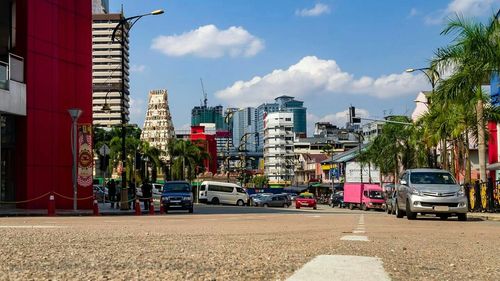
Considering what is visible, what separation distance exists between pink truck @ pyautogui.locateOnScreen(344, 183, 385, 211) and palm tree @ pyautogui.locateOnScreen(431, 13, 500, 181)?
2203cm

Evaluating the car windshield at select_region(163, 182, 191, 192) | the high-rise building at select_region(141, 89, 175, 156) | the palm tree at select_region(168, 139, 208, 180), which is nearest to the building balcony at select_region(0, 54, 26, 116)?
the car windshield at select_region(163, 182, 191, 192)

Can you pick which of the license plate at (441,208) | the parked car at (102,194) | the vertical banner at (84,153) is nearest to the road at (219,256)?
the license plate at (441,208)

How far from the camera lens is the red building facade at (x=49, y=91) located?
1188 inches

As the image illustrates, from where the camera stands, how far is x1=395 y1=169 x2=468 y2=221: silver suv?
20.3 meters

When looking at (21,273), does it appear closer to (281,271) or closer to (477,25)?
(281,271)

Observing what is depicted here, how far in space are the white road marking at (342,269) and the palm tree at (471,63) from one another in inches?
841

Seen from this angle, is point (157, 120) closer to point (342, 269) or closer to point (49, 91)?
point (49, 91)

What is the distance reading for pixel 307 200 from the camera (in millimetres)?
56281

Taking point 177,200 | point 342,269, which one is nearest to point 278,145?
point 177,200

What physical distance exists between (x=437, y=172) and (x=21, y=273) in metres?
18.0

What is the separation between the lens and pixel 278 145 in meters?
191

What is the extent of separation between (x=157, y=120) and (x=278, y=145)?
193 feet

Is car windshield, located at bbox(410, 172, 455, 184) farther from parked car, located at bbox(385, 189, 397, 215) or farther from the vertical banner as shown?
the vertical banner

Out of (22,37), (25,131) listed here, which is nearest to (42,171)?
(25,131)
